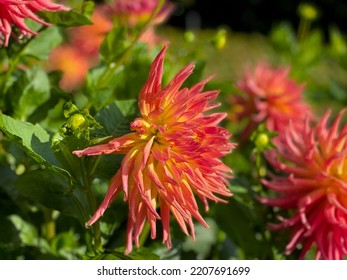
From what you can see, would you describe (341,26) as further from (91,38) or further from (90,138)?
(90,138)

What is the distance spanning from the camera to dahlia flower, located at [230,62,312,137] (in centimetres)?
130

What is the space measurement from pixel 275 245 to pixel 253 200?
0.22 ft

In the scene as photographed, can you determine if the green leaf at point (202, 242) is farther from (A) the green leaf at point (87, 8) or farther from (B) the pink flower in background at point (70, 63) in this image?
(B) the pink flower in background at point (70, 63)

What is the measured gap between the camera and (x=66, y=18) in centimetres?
82

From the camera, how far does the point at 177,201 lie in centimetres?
70

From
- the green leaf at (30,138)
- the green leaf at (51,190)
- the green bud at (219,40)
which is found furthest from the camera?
the green bud at (219,40)

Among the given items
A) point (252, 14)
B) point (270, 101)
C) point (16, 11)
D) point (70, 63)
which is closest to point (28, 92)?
point (16, 11)

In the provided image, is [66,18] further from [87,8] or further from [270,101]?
[270,101]

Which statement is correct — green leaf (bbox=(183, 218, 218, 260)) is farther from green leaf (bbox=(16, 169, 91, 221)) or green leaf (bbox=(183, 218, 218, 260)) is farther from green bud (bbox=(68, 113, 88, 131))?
green bud (bbox=(68, 113, 88, 131))

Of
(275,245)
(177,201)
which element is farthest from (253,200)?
(177,201)

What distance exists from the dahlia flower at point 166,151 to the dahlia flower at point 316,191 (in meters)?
0.20

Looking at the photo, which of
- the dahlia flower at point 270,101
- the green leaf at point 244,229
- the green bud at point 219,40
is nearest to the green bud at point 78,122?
the green leaf at point 244,229

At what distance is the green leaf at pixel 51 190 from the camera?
0.79 meters

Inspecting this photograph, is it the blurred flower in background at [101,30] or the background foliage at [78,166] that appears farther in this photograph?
the blurred flower in background at [101,30]
